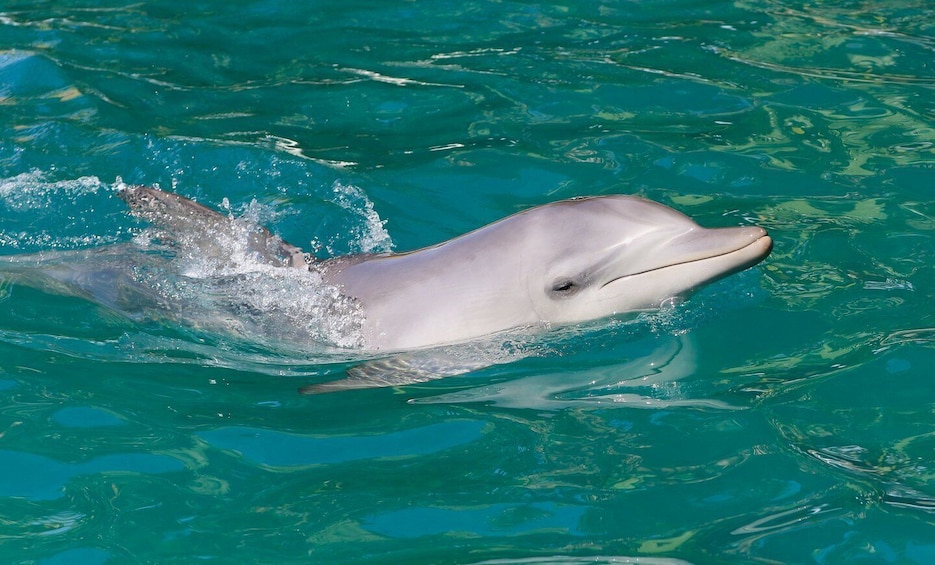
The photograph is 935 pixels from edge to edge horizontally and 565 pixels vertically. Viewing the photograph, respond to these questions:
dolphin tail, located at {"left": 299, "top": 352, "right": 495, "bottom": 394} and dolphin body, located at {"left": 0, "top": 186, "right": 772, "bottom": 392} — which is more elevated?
dolphin body, located at {"left": 0, "top": 186, "right": 772, "bottom": 392}

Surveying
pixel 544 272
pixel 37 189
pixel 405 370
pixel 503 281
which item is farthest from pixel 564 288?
pixel 37 189

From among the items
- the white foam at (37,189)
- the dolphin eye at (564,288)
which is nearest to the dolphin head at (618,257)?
the dolphin eye at (564,288)

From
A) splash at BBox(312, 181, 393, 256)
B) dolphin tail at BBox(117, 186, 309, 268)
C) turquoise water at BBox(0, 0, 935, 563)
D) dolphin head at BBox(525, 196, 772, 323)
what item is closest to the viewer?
turquoise water at BBox(0, 0, 935, 563)

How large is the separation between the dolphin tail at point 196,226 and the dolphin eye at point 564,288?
1.71 m

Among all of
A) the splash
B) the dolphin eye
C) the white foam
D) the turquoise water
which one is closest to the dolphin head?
the dolphin eye

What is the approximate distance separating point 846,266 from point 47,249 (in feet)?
17.7

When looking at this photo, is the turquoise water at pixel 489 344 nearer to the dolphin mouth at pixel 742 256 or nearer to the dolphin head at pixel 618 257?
the dolphin head at pixel 618 257

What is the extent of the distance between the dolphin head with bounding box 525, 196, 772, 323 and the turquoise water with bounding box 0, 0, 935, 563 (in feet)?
0.71

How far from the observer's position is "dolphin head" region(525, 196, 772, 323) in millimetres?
5930

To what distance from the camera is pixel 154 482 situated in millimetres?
5129

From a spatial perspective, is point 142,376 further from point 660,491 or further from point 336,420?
point 660,491

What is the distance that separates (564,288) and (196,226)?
2.54 m

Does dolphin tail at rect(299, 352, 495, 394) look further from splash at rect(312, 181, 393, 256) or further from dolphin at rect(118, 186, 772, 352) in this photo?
splash at rect(312, 181, 393, 256)

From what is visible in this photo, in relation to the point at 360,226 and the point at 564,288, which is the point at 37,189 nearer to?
the point at 360,226
